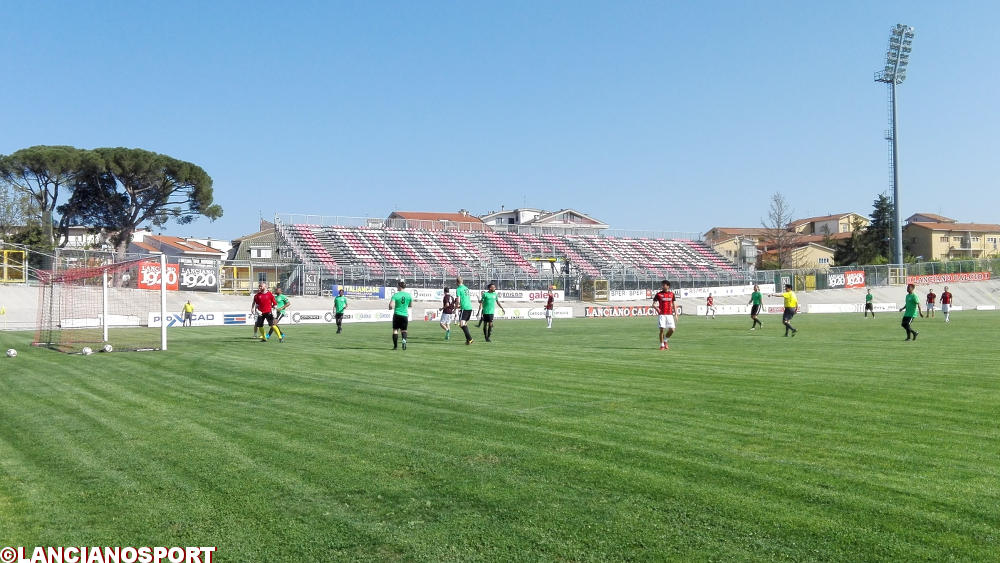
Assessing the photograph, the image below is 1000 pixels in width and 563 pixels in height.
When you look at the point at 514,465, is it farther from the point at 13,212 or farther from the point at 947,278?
the point at 947,278

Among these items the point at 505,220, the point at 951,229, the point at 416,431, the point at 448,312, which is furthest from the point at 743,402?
the point at 951,229

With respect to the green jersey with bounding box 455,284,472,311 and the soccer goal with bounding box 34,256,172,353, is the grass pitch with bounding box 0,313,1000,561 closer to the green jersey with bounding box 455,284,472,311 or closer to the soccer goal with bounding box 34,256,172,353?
the green jersey with bounding box 455,284,472,311

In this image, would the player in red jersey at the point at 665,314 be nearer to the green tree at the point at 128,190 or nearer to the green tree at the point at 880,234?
the green tree at the point at 128,190

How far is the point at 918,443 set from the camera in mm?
6887

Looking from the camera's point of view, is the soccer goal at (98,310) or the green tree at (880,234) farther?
the green tree at (880,234)

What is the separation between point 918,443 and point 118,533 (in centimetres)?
674

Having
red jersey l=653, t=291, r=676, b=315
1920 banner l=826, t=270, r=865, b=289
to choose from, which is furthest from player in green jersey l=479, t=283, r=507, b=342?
1920 banner l=826, t=270, r=865, b=289

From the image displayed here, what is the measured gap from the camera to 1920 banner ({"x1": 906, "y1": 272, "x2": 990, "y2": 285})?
2778 inches

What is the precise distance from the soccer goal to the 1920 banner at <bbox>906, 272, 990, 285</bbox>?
65831mm

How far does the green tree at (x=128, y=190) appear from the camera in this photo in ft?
196

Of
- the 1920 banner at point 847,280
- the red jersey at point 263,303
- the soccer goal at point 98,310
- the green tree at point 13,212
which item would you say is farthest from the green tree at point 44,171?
the 1920 banner at point 847,280

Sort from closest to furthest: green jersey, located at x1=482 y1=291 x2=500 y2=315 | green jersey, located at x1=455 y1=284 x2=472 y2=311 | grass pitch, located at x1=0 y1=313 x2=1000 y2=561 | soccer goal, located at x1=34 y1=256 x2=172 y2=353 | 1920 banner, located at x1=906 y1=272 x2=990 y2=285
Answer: grass pitch, located at x1=0 y1=313 x2=1000 y2=561 → soccer goal, located at x1=34 y1=256 x2=172 y2=353 → green jersey, located at x1=455 y1=284 x2=472 y2=311 → green jersey, located at x1=482 y1=291 x2=500 y2=315 → 1920 banner, located at x1=906 y1=272 x2=990 y2=285

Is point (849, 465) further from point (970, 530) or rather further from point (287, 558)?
point (287, 558)

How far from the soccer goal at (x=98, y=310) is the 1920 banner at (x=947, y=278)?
2592 inches
